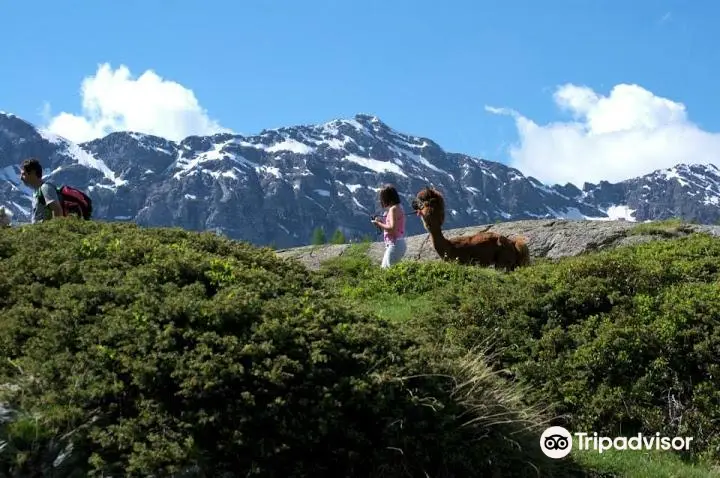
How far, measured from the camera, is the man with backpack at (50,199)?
1217 cm

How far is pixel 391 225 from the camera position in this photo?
16188 millimetres

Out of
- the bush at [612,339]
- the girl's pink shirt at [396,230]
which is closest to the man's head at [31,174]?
the girl's pink shirt at [396,230]

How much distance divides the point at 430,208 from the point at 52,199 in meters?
7.47

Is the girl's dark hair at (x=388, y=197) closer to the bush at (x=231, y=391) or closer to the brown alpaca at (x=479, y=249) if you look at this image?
the brown alpaca at (x=479, y=249)

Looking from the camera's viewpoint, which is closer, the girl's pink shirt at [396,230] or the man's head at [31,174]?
the man's head at [31,174]

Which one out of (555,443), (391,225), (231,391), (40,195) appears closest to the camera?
(231,391)

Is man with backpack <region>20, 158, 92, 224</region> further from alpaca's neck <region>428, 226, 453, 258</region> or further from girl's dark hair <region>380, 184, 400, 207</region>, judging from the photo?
alpaca's neck <region>428, 226, 453, 258</region>

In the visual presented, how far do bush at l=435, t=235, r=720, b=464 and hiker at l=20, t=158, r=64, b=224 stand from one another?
18.9 feet

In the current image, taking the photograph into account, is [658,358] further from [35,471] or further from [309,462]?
[35,471]

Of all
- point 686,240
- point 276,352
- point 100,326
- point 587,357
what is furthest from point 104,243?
point 686,240

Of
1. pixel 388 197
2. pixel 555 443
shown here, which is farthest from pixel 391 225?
pixel 555 443

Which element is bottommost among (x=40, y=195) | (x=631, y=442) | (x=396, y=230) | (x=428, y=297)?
(x=631, y=442)

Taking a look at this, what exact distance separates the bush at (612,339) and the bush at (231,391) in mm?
1838

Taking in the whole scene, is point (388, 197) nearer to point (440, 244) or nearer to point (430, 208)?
point (430, 208)
